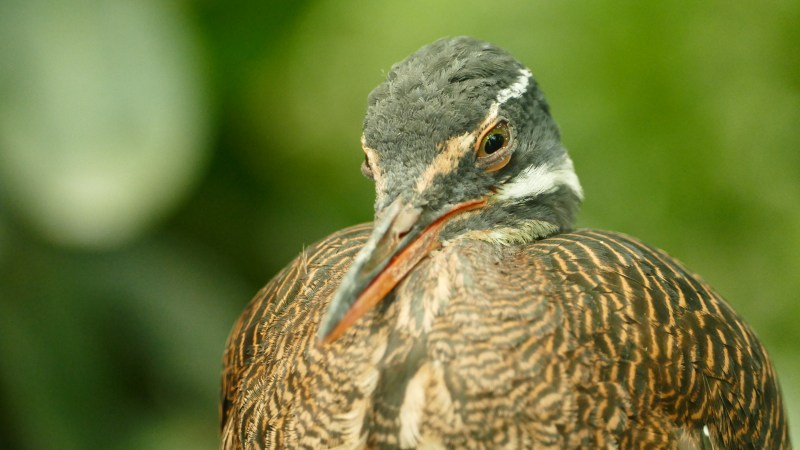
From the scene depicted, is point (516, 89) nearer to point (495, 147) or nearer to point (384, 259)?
point (495, 147)

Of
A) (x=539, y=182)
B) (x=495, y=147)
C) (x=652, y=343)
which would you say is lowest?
(x=652, y=343)

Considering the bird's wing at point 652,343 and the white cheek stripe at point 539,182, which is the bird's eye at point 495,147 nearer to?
the white cheek stripe at point 539,182

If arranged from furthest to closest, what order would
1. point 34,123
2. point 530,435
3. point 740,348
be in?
point 34,123, point 740,348, point 530,435

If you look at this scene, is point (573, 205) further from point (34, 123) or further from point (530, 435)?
point (34, 123)

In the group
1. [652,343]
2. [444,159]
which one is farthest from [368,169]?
[652,343]

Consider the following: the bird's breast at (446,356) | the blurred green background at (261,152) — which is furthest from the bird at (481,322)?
the blurred green background at (261,152)

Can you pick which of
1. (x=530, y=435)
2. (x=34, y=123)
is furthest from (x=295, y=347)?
(x=34, y=123)
